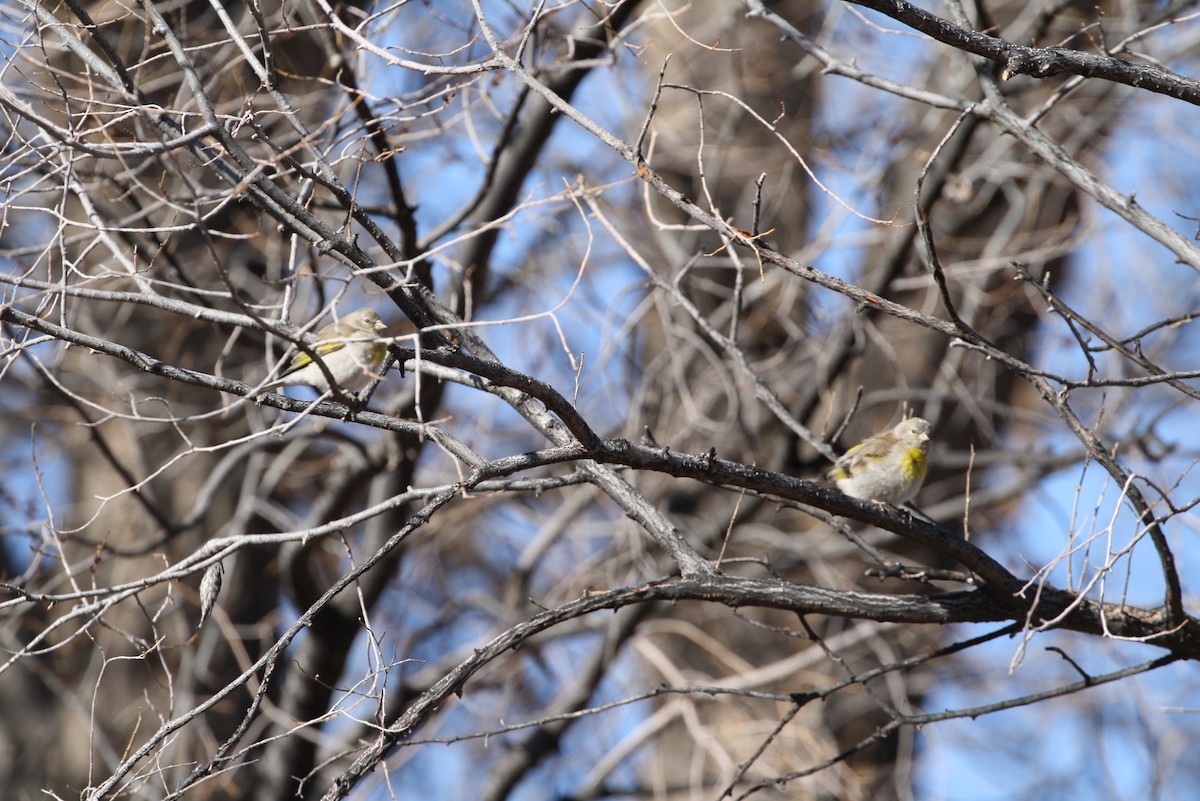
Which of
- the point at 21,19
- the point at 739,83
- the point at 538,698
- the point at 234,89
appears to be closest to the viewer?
the point at 21,19

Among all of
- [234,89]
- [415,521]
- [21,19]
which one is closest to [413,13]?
[234,89]

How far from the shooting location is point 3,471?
7.20 metres

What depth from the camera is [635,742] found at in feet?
20.1

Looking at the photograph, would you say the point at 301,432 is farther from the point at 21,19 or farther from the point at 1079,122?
the point at 1079,122

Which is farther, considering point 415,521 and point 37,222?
point 37,222

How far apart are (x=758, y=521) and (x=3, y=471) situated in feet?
16.3

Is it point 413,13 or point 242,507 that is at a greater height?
point 413,13

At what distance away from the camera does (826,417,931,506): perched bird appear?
16.6 ft

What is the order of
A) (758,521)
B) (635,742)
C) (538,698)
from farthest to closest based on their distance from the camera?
(538,698) → (758,521) → (635,742)

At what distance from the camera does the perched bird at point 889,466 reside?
199 inches

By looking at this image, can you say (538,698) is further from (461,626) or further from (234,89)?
(234,89)

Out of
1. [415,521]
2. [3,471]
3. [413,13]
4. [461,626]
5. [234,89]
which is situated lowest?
[415,521]

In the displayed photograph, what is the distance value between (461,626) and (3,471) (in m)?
3.31

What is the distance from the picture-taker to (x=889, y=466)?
16.7ft
